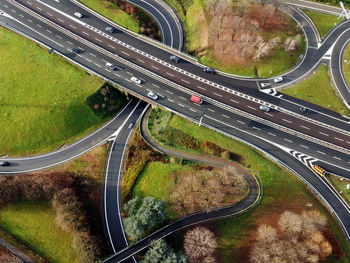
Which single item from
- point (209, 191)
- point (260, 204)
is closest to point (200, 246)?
point (209, 191)

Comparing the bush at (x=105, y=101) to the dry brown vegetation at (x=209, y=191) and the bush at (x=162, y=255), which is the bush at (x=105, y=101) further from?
the bush at (x=162, y=255)

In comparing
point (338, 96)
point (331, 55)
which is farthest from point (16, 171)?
point (331, 55)

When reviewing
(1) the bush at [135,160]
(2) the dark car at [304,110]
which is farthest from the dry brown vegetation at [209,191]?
(2) the dark car at [304,110]

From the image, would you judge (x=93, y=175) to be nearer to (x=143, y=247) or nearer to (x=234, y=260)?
(x=143, y=247)

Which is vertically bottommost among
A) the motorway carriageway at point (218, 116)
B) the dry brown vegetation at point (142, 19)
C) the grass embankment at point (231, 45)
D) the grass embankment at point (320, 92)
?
the motorway carriageway at point (218, 116)

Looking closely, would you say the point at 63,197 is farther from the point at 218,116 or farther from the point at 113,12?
the point at 113,12

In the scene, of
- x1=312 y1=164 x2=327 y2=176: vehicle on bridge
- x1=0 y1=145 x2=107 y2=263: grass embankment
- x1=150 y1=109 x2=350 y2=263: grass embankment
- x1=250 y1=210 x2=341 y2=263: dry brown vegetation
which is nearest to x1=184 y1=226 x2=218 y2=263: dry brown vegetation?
x1=150 y1=109 x2=350 y2=263: grass embankment
